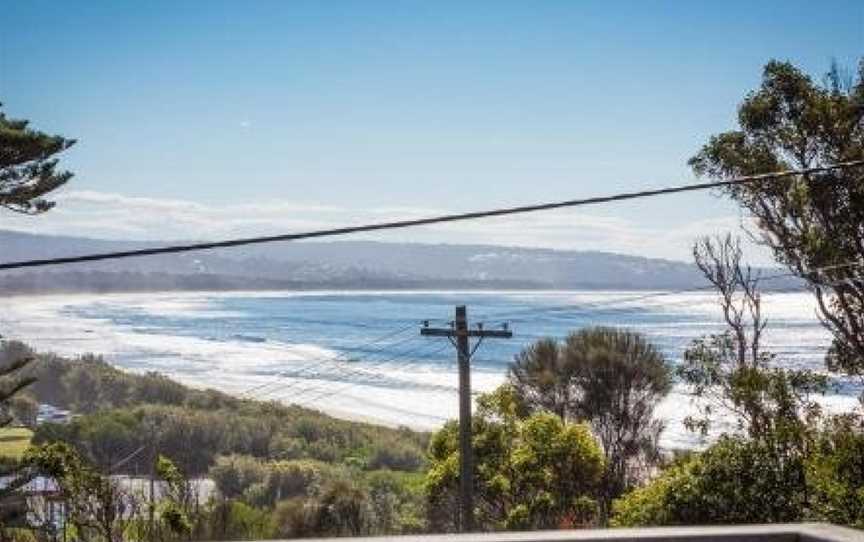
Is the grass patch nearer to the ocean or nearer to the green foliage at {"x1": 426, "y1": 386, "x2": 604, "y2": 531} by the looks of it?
the ocean

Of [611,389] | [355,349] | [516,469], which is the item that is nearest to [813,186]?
[516,469]

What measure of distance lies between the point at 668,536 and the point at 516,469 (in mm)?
22369

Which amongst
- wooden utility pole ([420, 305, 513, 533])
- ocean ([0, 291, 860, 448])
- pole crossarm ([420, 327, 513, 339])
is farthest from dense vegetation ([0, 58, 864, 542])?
ocean ([0, 291, 860, 448])

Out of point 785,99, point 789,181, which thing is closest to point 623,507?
point 789,181

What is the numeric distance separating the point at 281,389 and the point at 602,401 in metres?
Result: 73.5

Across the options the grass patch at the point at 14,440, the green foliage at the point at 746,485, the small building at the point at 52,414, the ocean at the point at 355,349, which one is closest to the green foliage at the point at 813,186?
the green foliage at the point at 746,485

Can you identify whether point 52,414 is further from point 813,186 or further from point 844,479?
point 844,479

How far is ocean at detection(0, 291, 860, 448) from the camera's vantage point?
8250 cm

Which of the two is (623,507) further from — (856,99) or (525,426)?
(856,99)

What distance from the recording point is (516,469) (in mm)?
24875

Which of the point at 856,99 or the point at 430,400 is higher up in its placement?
the point at 856,99

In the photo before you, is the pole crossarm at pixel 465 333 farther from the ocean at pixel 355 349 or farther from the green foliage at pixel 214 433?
the green foliage at pixel 214 433

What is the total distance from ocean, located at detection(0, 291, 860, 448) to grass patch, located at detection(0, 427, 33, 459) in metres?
21.2

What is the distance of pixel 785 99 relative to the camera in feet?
62.6
